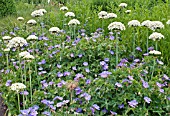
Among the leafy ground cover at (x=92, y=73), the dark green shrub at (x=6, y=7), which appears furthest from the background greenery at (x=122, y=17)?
the dark green shrub at (x=6, y=7)

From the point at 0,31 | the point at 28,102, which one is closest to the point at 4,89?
the point at 28,102

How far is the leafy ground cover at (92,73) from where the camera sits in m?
2.63

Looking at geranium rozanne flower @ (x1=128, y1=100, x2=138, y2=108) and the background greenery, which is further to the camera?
the background greenery

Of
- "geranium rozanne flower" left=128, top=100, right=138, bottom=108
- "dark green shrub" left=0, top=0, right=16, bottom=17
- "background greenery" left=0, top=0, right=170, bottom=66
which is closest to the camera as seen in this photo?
"geranium rozanne flower" left=128, top=100, right=138, bottom=108

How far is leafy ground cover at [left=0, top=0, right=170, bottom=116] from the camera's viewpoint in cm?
263

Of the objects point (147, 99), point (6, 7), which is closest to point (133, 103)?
point (147, 99)

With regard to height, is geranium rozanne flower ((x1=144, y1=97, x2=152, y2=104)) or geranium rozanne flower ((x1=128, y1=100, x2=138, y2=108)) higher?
geranium rozanne flower ((x1=144, y1=97, x2=152, y2=104))

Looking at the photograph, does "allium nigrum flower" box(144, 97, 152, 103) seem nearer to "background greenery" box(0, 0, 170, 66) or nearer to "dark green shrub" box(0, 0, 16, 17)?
"background greenery" box(0, 0, 170, 66)

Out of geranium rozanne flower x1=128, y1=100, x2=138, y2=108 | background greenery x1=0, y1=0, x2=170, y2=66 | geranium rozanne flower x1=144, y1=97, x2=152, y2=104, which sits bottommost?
geranium rozanne flower x1=128, y1=100, x2=138, y2=108

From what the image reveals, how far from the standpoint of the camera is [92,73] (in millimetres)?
3230

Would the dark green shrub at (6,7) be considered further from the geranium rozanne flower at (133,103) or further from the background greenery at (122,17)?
the geranium rozanne flower at (133,103)

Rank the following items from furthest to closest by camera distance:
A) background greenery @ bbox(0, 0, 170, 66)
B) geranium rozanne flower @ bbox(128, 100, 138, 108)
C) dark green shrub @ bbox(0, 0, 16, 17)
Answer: dark green shrub @ bbox(0, 0, 16, 17) < background greenery @ bbox(0, 0, 170, 66) < geranium rozanne flower @ bbox(128, 100, 138, 108)

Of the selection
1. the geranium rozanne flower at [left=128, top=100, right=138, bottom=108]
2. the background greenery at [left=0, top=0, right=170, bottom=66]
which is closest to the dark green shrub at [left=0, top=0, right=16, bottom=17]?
the background greenery at [left=0, top=0, right=170, bottom=66]

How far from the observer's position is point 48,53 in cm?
368
